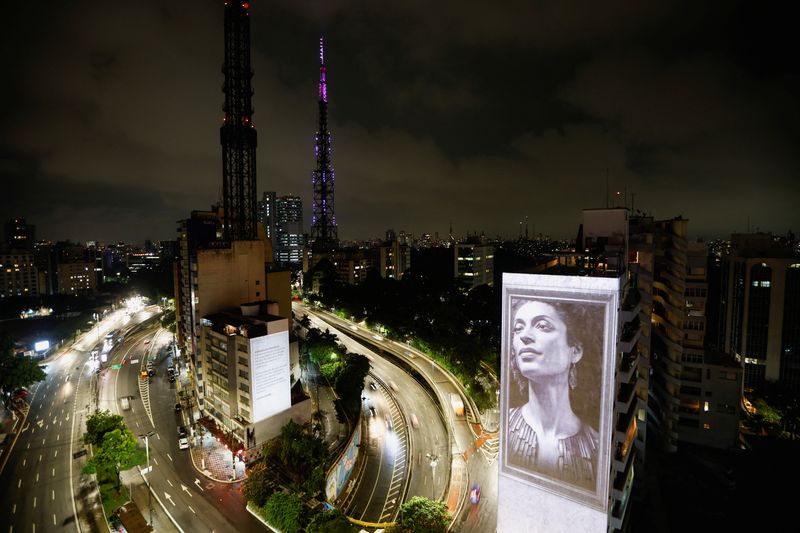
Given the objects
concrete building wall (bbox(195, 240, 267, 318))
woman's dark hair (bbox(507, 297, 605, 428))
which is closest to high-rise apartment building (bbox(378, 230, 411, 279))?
concrete building wall (bbox(195, 240, 267, 318))

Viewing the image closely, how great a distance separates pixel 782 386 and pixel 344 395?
41866 millimetres

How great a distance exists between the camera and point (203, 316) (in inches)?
1353

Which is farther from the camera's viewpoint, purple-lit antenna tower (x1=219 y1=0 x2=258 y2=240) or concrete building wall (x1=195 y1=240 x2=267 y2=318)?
purple-lit antenna tower (x1=219 y1=0 x2=258 y2=240)

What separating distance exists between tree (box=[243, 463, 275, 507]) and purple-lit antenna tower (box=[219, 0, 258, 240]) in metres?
28.4

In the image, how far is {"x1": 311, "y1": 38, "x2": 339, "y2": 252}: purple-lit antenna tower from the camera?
288ft

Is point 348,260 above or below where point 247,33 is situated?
below

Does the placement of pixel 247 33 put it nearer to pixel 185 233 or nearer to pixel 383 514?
pixel 185 233

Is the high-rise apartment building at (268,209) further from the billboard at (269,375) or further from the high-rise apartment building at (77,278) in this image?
the billboard at (269,375)

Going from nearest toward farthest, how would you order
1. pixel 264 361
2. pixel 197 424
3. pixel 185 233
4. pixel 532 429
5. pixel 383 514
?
pixel 532 429
pixel 383 514
pixel 264 361
pixel 197 424
pixel 185 233

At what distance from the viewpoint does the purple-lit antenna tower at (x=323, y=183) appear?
8781 cm

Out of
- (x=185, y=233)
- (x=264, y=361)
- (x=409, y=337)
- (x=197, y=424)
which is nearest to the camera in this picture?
(x=264, y=361)

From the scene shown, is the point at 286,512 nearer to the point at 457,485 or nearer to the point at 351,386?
the point at 457,485

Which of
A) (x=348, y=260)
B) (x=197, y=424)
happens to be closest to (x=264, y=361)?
(x=197, y=424)

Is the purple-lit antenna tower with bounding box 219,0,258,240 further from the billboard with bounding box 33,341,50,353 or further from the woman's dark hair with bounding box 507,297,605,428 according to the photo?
the woman's dark hair with bounding box 507,297,605,428
